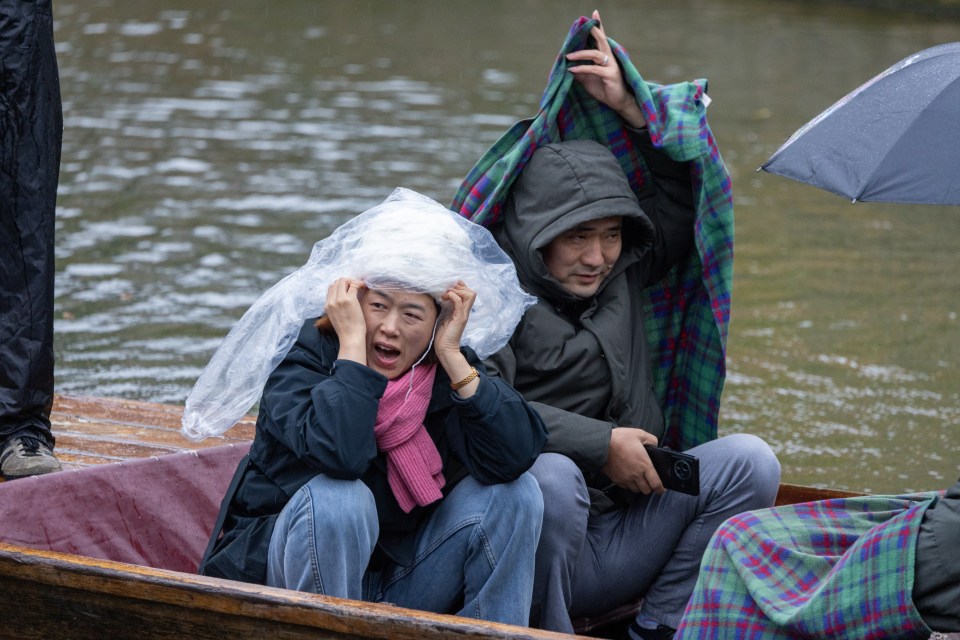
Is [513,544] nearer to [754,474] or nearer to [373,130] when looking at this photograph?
[754,474]

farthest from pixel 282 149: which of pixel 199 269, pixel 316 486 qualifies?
pixel 316 486

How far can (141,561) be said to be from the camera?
11.0 feet

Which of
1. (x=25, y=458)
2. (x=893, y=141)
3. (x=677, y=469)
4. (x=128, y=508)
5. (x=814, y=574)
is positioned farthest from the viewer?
(x=25, y=458)

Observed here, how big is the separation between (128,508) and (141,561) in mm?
147

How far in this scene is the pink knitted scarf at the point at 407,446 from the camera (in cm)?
275

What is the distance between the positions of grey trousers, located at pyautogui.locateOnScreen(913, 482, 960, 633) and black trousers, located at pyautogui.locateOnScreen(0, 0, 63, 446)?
2.47 m

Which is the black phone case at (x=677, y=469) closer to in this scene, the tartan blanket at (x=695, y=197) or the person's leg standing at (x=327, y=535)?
the tartan blanket at (x=695, y=197)

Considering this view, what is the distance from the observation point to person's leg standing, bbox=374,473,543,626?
2701mm

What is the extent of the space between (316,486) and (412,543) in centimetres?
32

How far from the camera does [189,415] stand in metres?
2.90

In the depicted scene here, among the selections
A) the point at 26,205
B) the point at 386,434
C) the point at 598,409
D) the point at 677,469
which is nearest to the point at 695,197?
the point at 598,409

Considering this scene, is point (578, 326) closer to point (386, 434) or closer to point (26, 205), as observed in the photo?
point (386, 434)

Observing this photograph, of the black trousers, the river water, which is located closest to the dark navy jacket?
the black trousers

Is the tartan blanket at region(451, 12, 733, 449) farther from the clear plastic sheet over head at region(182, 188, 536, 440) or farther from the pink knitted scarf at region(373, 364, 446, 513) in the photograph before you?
the pink knitted scarf at region(373, 364, 446, 513)
